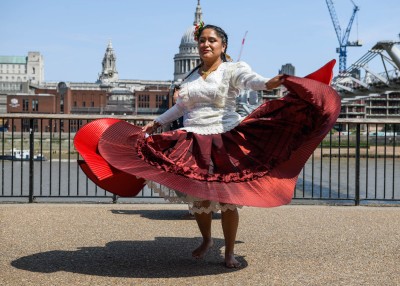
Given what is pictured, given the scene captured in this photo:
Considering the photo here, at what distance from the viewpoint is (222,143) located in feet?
12.2

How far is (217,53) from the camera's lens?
13.0ft

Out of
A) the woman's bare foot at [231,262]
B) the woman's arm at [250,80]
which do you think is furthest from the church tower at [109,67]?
the woman's bare foot at [231,262]

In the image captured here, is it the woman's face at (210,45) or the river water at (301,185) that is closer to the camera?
the woman's face at (210,45)

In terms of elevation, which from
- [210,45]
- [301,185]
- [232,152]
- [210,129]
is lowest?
[301,185]

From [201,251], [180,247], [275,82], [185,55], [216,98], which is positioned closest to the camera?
[275,82]

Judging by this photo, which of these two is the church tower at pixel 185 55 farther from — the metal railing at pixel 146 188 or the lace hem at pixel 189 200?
the lace hem at pixel 189 200

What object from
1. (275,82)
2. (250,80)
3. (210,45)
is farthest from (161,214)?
(275,82)

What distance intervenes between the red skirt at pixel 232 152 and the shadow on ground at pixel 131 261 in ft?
1.47

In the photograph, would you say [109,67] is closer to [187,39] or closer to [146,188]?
→ [187,39]

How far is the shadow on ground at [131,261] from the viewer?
365cm

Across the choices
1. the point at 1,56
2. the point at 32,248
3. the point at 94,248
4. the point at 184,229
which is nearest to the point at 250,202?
the point at 94,248

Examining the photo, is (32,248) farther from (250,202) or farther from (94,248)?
(250,202)

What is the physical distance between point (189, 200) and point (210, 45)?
3.12ft

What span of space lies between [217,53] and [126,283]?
1.48 meters
